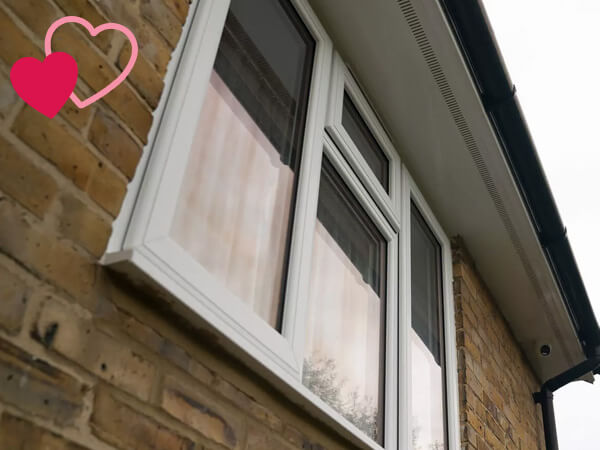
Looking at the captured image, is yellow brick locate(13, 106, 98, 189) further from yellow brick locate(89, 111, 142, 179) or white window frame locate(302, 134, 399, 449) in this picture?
white window frame locate(302, 134, 399, 449)

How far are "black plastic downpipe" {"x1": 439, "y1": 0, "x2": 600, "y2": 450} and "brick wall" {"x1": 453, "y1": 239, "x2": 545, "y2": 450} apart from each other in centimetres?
52

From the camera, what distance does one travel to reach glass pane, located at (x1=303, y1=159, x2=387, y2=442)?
7.04 feet

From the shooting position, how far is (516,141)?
3.28m

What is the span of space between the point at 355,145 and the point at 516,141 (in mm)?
1038

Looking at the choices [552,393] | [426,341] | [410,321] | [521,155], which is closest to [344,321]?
[410,321]

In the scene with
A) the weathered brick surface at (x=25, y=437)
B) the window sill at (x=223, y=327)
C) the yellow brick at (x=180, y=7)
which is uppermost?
the yellow brick at (x=180, y=7)

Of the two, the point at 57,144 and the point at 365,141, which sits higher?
the point at 365,141

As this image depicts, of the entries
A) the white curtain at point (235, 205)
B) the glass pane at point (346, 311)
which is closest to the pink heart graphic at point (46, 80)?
the white curtain at point (235, 205)

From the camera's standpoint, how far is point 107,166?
4.19 feet

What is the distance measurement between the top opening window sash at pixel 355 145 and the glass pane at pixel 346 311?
0.14 m

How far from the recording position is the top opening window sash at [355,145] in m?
2.61

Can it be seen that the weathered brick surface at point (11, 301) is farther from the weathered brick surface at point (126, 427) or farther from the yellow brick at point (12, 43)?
the yellow brick at point (12, 43)

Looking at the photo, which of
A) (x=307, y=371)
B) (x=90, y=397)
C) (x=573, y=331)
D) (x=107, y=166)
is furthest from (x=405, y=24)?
(x=573, y=331)

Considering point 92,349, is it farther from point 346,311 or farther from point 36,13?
point 346,311
